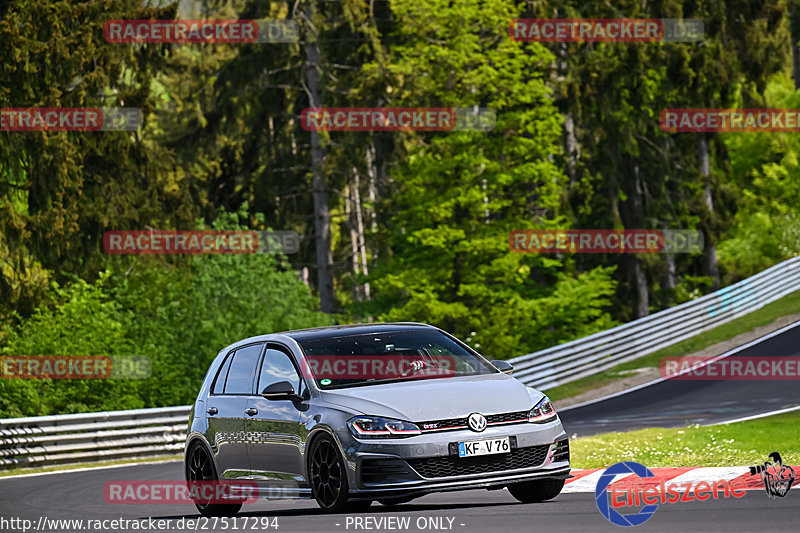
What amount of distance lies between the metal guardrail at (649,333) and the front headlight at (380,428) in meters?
21.8

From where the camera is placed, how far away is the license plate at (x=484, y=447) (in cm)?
1031

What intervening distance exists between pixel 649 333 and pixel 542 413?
25693mm

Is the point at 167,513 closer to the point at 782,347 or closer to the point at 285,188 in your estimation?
the point at 782,347

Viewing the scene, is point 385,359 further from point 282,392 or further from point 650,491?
point 650,491

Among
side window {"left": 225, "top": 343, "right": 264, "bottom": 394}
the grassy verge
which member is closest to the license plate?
side window {"left": 225, "top": 343, "right": 264, "bottom": 394}

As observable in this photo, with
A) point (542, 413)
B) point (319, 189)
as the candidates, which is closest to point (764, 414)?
point (542, 413)

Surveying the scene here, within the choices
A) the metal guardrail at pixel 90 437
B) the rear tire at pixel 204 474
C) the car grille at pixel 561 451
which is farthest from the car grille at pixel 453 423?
the metal guardrail at pixel 90 437

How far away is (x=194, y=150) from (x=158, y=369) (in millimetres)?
21189

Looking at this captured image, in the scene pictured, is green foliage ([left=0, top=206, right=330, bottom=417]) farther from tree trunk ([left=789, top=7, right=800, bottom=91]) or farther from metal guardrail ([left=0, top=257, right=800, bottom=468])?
tree trunk ([left=789, top=7, right=800, bottom=91])

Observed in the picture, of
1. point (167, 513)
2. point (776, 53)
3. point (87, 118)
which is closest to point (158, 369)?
point (87, 118)

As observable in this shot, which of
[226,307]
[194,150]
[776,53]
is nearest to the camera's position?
[226,307]

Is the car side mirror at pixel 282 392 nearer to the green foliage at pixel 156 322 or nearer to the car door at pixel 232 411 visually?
the car door at pixel 232 411

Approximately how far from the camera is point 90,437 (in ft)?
A: 84.6

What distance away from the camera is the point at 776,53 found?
6356 centimetres
